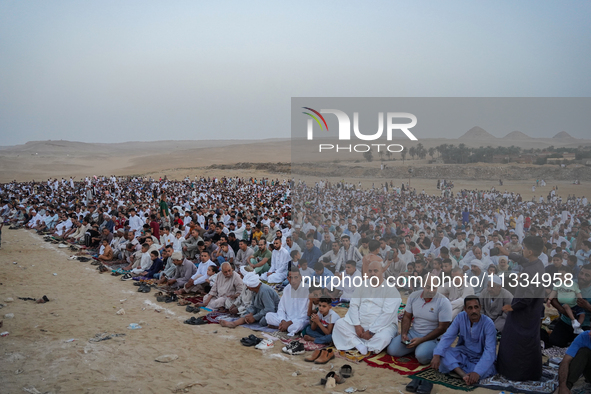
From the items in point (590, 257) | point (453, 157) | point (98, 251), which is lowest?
point (98, 251)

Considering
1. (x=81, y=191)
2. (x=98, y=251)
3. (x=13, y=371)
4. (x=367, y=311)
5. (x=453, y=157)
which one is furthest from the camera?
(x=81, y=191)

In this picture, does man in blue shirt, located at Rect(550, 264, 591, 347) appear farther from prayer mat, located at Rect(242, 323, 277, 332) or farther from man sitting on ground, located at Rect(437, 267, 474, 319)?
prayer mat, located at Rect(242, 323, 277, 332)

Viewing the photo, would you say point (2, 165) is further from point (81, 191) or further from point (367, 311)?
point (367, 311)

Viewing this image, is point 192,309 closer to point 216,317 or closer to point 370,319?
point 216,317

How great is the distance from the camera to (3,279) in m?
8.04

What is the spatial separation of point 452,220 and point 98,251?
1061 centimetres

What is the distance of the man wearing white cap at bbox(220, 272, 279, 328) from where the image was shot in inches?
227

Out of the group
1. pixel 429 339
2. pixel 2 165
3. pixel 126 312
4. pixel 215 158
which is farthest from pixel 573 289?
pixel 215 158

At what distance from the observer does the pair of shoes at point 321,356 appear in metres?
4.54

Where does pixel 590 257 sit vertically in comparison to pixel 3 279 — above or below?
above

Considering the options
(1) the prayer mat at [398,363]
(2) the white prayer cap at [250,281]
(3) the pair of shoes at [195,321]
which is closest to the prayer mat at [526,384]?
(1) the prayer mat at [398,363]

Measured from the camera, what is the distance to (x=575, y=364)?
3.43 m

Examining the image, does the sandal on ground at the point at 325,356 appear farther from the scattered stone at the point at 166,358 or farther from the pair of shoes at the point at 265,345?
the scattered stone at the point at 166,358

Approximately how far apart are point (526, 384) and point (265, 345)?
2774mm
